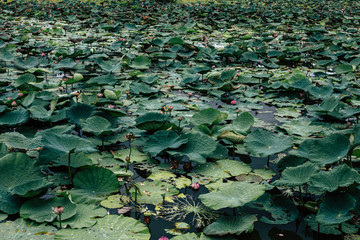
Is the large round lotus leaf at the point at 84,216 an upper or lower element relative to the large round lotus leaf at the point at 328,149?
lower

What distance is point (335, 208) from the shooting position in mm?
1819

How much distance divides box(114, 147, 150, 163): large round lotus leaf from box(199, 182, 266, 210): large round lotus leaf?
32.4 inches

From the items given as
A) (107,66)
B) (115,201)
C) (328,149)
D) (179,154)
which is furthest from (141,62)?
(328,149)

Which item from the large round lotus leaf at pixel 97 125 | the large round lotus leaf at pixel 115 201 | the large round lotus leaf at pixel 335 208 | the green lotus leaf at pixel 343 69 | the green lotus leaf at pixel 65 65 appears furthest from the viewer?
the green lotus leaf at pixel 343 69

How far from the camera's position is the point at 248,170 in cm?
251

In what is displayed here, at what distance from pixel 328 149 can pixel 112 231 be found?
1521 millimetres

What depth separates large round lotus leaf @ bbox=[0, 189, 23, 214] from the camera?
75.8 inches

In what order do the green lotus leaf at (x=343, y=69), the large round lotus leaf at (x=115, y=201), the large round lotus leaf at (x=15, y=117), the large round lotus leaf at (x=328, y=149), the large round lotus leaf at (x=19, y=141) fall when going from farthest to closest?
the green lotus leaf at (x=343, y=69), the large round lotus leaf at (x=15, y=117), the large round lotus leaf at (x=19, y=141), the large round lotus leaf at (x=328, y=149), the large round lotus leaf at (x=115, y=201)

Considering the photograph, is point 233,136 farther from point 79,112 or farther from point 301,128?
point 79,112

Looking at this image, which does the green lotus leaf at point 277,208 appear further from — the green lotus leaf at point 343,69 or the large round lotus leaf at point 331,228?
the green lotus leaf at point 343,69

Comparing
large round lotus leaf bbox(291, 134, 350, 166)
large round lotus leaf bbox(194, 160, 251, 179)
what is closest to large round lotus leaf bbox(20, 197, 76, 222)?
large round lotus leaf bbox(194, 160, 251, 179)

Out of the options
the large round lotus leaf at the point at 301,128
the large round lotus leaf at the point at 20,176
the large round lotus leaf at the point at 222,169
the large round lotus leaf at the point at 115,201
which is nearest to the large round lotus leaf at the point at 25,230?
the large round lotus leaf at the point at 20,176

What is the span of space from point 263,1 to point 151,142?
14027 mm

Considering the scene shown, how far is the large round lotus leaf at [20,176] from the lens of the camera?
6.33ft
